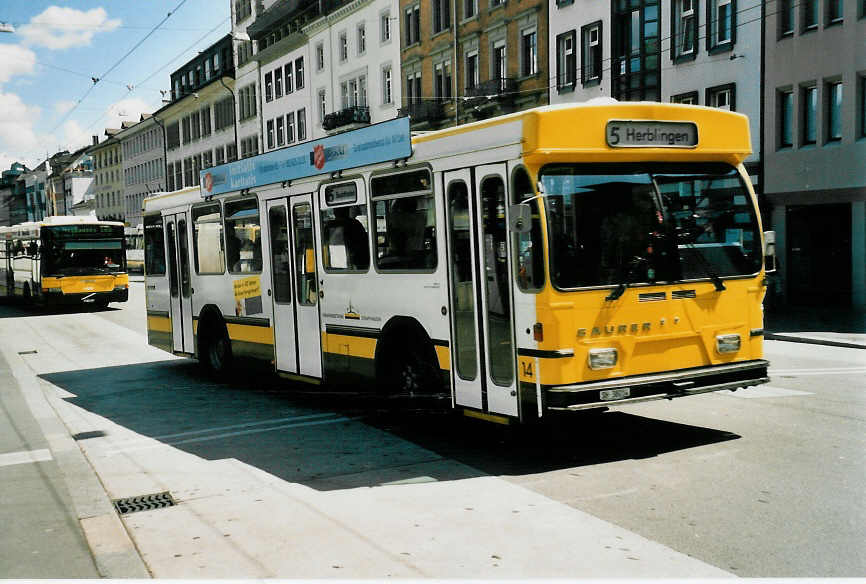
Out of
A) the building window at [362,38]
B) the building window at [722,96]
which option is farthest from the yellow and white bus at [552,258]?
the building window at [362,38]

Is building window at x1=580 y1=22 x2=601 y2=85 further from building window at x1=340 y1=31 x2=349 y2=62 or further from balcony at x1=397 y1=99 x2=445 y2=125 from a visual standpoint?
building window at x1=340 y1=31 x2=349 y2=62

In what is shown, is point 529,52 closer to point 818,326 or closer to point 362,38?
point 362,38

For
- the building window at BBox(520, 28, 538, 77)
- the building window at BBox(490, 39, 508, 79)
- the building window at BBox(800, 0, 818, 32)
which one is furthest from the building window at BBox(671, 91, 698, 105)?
the building window at BBox(490, 39, 508, 79)

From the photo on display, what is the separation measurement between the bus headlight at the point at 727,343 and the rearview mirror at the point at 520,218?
2.09 m

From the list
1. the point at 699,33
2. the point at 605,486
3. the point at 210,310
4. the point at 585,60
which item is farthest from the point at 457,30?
the point at 605,486

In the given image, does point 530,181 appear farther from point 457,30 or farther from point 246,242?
point 457,30

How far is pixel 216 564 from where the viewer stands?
532 centimetres

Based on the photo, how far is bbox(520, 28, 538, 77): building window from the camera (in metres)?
34.5

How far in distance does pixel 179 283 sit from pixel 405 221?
262 inches

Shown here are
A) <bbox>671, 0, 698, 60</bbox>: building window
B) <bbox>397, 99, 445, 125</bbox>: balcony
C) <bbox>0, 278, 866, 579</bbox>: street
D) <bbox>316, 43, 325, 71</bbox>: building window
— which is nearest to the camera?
<bbox>0, 278, 866, 579</bbox>: street

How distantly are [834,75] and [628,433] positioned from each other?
18272mm

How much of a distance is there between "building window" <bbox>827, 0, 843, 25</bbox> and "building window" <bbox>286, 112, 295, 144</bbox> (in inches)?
1532

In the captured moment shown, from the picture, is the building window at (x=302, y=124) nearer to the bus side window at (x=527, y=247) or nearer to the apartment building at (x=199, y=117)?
the apartment building at (x=199, y=117)

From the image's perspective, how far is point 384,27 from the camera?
46969mm
